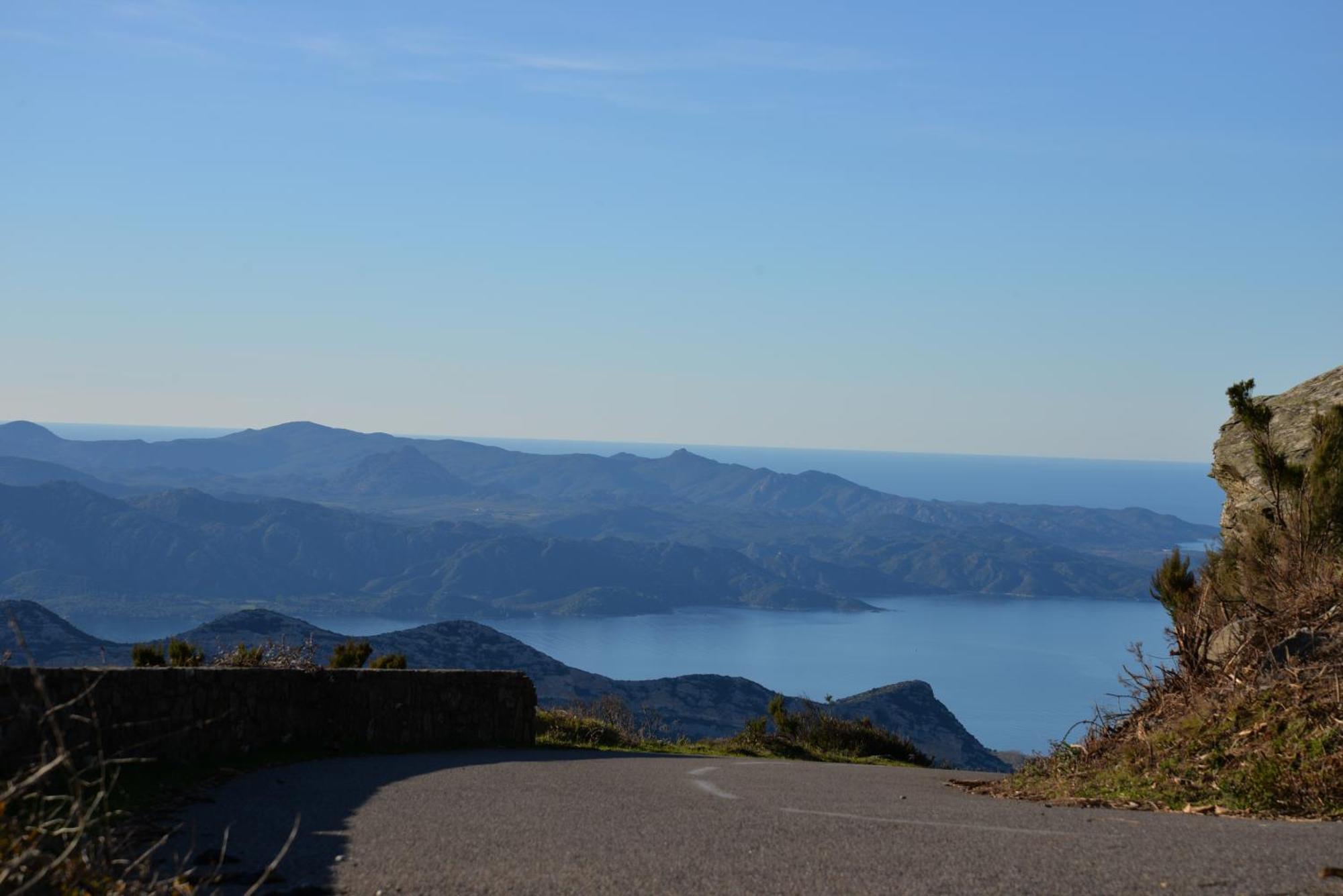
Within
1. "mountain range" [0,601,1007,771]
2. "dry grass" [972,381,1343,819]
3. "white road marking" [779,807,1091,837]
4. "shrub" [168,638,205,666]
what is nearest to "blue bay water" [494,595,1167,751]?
"mountain range" [0,601,1007,771]

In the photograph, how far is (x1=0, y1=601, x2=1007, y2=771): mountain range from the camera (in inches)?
1751

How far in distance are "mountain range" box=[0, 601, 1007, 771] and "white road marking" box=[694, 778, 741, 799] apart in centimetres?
3042

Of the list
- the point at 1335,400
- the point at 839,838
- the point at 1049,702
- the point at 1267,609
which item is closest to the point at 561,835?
the point at 839,838

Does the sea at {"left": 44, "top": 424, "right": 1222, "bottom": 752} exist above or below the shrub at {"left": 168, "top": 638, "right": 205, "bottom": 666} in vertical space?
below

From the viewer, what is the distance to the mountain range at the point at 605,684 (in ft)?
146

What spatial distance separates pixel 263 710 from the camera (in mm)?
10859

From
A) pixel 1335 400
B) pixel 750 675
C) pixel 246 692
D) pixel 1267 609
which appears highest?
pixel 1335 400

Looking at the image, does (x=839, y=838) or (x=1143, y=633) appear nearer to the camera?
(x=839, y=838)

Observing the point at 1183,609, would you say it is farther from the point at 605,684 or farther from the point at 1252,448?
the point at 605,684

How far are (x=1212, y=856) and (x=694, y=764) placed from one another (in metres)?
6.98

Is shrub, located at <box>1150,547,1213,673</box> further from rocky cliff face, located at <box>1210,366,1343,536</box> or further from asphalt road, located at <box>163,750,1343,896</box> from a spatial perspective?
asphalt road, located at <box>163,750,1343,896</box>

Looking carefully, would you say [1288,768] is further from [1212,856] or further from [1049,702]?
[1049,702]

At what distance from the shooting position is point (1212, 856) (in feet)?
19.6

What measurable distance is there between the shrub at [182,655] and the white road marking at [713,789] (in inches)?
246
